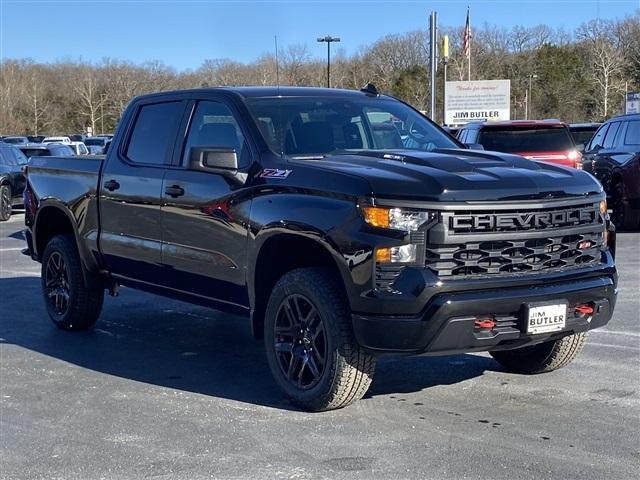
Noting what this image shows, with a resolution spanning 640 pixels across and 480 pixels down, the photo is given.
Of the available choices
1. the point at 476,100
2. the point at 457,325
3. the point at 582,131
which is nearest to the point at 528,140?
the point at 457,325

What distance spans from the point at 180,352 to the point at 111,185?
1438mm

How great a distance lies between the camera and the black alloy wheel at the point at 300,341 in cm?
546

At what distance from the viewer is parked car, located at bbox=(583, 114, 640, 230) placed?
47.5 ft

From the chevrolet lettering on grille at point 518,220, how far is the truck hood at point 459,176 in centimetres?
10

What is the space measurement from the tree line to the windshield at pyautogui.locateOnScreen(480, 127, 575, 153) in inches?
1334

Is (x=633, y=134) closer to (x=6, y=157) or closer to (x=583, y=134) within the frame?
(x=583, y=134)

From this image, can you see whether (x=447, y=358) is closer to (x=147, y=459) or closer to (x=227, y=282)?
(x=227, y=282)

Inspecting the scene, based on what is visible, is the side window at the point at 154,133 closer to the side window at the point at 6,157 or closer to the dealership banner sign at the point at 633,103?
the side window at the point at 6,157

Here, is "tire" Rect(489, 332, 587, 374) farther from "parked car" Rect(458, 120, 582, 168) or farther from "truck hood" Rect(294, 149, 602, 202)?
"parked car" Rect(458, 120, 582, 168)

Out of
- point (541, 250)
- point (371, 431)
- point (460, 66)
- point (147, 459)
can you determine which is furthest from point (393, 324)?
point (460, 66)

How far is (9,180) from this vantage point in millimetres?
20203

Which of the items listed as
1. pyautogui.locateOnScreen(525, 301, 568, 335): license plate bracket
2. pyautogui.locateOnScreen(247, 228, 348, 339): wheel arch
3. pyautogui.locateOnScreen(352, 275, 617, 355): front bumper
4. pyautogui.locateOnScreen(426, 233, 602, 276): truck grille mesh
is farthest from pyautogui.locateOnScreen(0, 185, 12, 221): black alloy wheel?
pyautogui.locateOnScreen(525, 301, 568, 335): license plate bracket

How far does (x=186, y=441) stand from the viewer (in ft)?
16.6

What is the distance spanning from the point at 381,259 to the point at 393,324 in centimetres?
36
